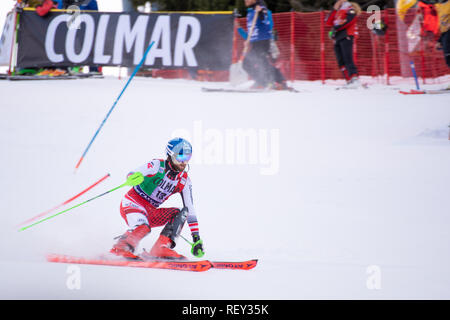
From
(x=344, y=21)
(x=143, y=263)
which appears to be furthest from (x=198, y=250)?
(x=344, y=21)

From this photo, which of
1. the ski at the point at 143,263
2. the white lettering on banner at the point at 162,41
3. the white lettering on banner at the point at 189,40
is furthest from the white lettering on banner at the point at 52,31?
the ski at the point at 143,263

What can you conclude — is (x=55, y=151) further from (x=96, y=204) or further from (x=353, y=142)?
(x=353, y=142)

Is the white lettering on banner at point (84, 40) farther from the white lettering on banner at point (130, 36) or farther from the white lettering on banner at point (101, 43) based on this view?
the white lettering on banner at point (130, 36)

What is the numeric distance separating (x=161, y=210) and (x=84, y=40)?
6746 mm

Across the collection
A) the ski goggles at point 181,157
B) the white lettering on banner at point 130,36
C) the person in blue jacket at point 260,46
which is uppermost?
the white lettering on banner at point 130,36

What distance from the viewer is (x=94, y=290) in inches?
149

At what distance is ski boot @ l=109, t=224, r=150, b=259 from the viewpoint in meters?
4.58

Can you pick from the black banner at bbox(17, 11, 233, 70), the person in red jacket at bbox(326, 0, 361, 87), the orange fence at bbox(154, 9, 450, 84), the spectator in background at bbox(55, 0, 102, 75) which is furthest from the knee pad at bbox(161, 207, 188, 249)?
the orange fence at bbox(154, 9, 450, 84)

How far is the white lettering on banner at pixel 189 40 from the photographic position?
10.8 metres

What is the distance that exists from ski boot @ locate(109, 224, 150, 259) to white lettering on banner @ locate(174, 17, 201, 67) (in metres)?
6.62

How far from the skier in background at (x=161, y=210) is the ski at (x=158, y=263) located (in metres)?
0.12

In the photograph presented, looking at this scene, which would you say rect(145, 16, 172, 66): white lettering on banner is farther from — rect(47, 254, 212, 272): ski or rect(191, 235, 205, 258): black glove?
rect(47, 254, 212, 272): ski

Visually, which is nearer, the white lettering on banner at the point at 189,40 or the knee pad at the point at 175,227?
the knee pad at the point at 175,227

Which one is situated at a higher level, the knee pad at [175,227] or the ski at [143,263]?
the knee pad at [175,227]
